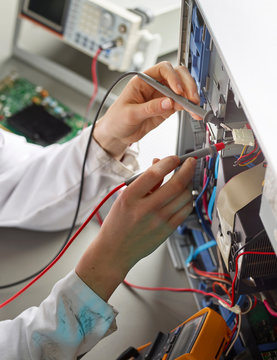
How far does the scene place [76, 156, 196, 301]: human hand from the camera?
31.4 inches

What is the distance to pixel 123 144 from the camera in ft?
3.52

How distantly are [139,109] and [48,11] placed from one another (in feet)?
2.98

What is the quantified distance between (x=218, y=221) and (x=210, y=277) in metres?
0.24

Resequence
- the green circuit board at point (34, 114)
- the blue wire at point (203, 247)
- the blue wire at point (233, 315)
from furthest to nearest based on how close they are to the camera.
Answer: the green circuit board at point (34, 114) → the blue wire at point (203, 247) → the blue wire at point (233, 315)

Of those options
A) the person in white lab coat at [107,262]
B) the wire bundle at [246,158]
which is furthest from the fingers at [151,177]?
the wire bundle at [246,158]

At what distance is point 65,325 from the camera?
2.62ft

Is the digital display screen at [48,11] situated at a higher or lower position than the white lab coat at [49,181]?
higher

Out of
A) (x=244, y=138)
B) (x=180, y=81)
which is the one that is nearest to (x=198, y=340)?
(x=244, y=138)

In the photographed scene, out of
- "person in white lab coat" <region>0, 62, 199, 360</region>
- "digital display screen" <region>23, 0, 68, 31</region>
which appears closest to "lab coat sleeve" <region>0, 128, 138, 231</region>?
"person in white lab coat" <region>0, 62, 199, 360</region>

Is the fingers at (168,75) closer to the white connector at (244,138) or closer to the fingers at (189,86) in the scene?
the fingers at (189,86)

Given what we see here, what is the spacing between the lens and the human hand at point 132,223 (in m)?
0.80

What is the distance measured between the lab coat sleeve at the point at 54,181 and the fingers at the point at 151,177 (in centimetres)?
27

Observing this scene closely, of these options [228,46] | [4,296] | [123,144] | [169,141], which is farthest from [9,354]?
[169,141]

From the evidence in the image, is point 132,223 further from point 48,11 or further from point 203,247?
point 48,11
